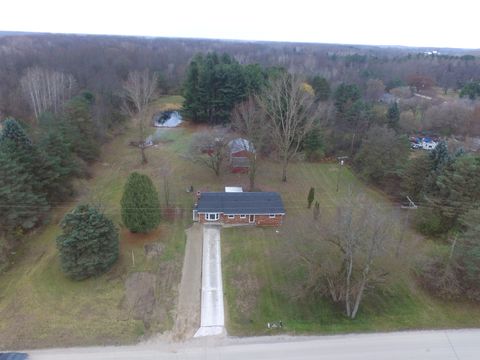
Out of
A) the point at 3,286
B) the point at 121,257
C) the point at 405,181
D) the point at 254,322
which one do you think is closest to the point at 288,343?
the point at 254,322

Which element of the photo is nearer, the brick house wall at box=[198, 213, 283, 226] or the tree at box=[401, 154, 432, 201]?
the brick house wall at box=[198, 213, 283, 226]

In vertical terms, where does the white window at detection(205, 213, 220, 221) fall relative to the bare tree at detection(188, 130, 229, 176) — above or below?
below

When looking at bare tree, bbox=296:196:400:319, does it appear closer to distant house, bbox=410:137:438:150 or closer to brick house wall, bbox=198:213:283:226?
brick house wall, bbox=198:213:283:226

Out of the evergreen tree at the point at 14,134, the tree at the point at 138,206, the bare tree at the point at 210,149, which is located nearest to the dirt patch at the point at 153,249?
the tree at the point at 138,206

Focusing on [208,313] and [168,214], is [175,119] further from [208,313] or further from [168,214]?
[208,313]

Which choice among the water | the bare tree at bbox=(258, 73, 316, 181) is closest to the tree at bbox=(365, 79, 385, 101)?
the bare tree at bbox=(258, 73, 316, 181)
